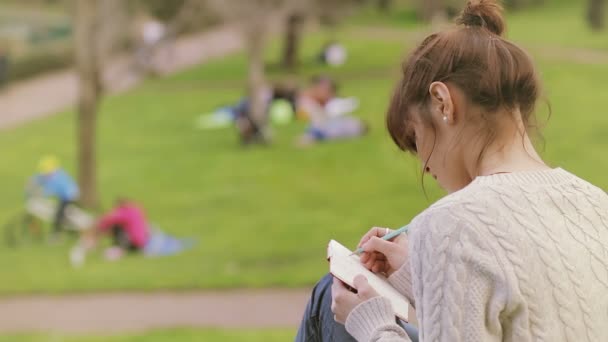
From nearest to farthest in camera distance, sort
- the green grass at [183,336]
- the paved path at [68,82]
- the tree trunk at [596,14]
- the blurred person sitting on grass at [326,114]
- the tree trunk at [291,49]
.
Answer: the green grass at [183,336], the blurred person sitting on grass at [326,114], the paved path at [68,82], the tree trunk at [291,49], the tree trunk at [596,14]

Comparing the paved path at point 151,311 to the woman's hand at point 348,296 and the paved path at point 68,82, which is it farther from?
the paved path at point 68,82

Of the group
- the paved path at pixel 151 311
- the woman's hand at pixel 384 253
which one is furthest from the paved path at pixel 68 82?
the woman's hand at pixel 384 253

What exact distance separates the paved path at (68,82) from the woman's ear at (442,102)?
18639mm

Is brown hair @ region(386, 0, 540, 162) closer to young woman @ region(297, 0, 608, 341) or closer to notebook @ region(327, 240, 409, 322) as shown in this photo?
young woman @ region(297, 0, 608, 341)

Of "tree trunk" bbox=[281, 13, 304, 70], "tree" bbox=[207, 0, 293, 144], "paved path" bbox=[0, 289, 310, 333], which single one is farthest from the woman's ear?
"tree trunk" bbox=[281, 13, 304, 70]

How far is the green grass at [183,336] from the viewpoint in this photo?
7.85 m

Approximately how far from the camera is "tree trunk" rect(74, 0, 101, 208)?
1395 cm

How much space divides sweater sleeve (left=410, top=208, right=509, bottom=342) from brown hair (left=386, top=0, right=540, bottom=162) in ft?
0.85

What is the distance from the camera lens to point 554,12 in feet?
123

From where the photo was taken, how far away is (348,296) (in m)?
2.11

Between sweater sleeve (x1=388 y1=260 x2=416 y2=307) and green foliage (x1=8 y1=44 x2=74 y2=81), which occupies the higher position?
green foliage (x1=8 y1=44 x2=74 y2=81)

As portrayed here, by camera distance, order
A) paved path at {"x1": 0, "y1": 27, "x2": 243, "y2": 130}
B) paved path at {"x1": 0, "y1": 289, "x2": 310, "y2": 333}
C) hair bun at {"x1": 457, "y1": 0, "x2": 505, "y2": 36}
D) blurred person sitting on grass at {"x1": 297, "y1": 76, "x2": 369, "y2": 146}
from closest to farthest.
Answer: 1. hair bun at {"x1": 457, "y1": 0, "x2": 505, "y2": 36}
2. paved path at {"x1": 0, "y1": 289, "x2": 310, "y2": 333}
3. blurred person sitting on grass at {"x1": 297, "y1": 76, "x2": 369, "y2": 146}
4. paved path at {"x1": 0, "y1": 27, "x2": 243, "y2": 130}

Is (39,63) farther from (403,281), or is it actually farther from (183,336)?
(403,281)

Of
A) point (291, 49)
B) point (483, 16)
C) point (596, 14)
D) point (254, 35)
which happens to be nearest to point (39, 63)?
point (291, 49)
